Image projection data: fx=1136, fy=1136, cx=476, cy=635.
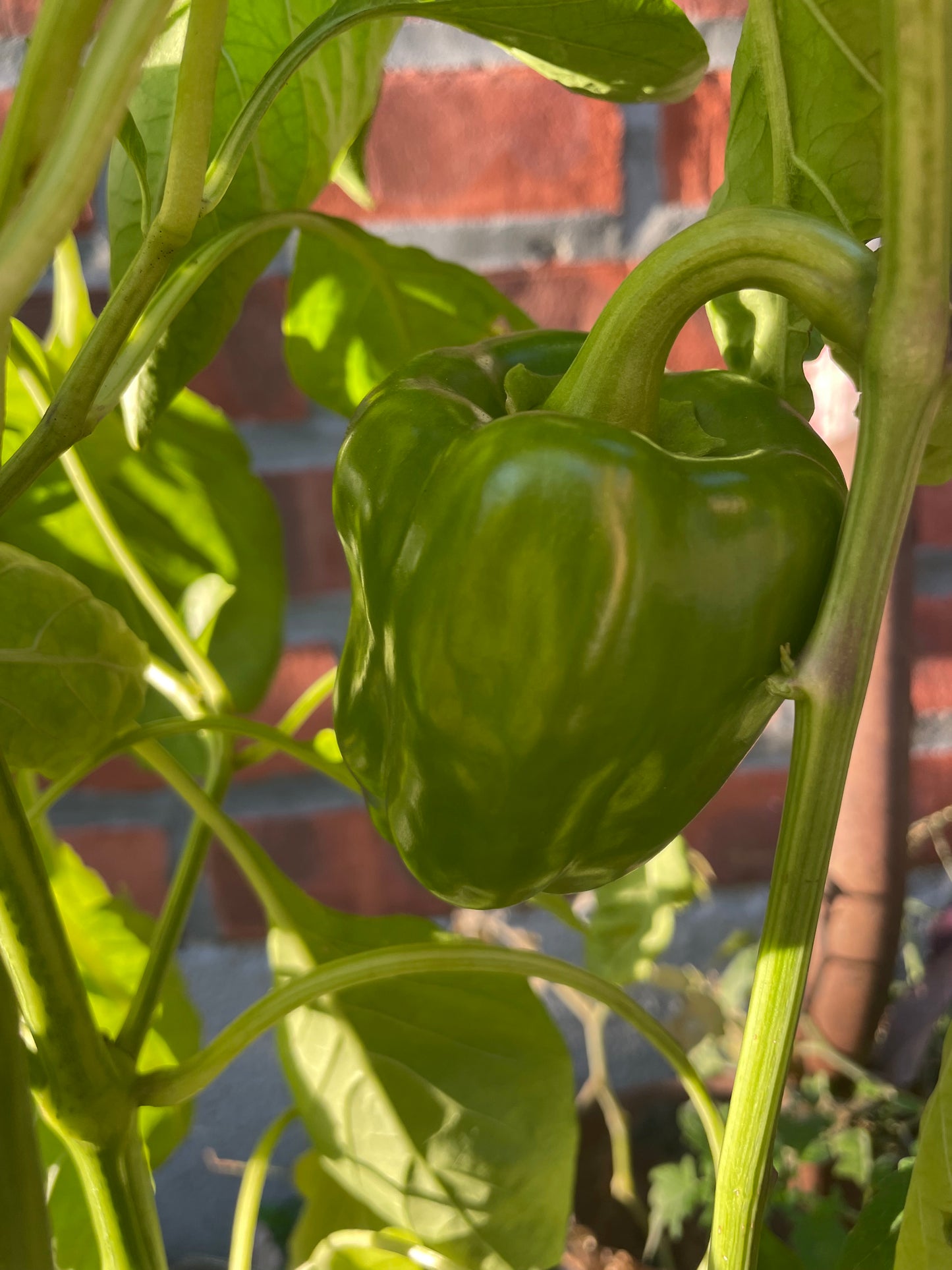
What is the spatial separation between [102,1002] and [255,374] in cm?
39

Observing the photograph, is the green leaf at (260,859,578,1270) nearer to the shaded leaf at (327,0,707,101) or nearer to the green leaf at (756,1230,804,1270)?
the green leaf at (756,1230,804,1270)

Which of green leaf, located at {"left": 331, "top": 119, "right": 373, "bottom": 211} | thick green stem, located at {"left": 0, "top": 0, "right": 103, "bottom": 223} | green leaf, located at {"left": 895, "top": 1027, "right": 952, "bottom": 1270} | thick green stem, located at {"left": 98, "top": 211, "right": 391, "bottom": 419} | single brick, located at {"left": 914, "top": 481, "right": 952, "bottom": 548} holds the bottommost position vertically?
single brick, located at {"left": 914, "top": 481, "right": 952, "bottom": 548}

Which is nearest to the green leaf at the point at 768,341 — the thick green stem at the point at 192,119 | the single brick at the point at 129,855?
the thick green stem at the point at 192,119

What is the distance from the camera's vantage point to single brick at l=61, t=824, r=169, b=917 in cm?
72

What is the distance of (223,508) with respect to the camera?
410 mm

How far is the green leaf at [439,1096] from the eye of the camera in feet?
1.11

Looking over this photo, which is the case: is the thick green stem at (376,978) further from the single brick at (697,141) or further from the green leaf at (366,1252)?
the single brick at (697,141)

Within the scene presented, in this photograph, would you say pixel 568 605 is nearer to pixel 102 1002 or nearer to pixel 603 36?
pixel 603 36

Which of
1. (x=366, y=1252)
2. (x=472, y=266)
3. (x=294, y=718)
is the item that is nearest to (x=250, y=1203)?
(x=366, y=1252)

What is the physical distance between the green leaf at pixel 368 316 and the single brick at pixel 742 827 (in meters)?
0.44

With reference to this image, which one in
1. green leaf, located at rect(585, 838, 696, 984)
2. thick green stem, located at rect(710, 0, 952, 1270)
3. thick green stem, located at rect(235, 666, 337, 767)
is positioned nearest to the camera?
thick green stem, located at rect(710, 0, 952, 1270)

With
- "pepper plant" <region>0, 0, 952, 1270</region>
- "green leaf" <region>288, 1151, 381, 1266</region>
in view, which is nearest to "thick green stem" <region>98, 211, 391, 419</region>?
"pepper plant" <region>0, 0, 952, 1270</region>

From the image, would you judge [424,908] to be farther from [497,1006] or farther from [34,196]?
[34,196]

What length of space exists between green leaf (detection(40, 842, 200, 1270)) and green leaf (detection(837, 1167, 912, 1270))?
0.70 feet
